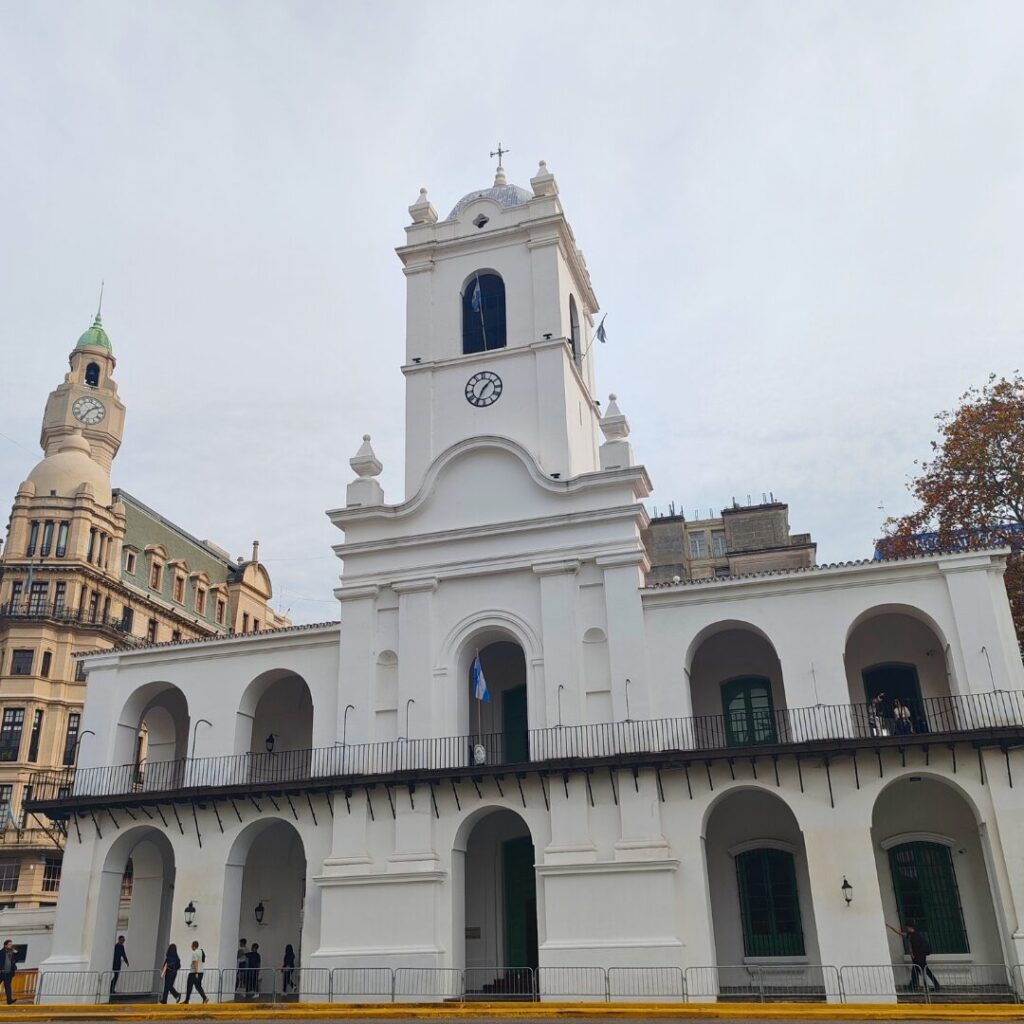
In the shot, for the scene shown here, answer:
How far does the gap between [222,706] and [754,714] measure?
557 inches

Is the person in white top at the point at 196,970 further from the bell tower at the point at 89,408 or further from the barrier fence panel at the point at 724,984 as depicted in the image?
the bell tower at the point at 89,408

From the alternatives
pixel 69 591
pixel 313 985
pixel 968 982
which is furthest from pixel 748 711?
pixel 69 591

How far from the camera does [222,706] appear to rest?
28.3 metres

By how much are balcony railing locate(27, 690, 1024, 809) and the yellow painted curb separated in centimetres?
524

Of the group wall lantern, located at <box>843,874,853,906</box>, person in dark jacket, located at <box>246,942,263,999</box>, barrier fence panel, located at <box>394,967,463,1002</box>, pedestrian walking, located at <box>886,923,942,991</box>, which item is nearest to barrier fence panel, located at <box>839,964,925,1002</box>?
pedestrian walking, located at <box>886,923,942,991</box>

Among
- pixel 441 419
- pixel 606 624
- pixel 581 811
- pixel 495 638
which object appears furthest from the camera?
pixel 441 419

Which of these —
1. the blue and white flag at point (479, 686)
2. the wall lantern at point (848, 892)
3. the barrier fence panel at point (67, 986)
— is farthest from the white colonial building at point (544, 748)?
the blue and white flag at point (479, 686)

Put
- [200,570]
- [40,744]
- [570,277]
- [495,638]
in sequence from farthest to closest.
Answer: [200,570] < [40,744] < [570,277] < [495,638]

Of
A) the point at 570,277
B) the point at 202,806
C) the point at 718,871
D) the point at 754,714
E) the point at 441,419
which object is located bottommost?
the point at 718,871

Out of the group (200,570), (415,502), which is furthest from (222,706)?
(200,570)

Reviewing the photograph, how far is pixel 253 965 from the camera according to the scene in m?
27.4

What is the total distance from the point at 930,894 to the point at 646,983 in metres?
6.90

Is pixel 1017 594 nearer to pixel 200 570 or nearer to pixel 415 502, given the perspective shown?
pixel 415 502

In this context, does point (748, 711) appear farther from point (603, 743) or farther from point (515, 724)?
point (515, 724)
